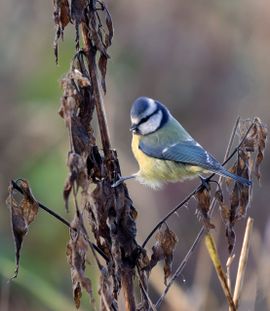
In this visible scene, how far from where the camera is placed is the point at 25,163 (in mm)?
4715

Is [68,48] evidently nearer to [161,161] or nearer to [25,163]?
[25,163]

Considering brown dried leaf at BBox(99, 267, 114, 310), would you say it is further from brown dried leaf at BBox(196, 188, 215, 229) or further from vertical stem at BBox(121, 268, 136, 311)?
brown dried leaf at BBox(196, 188, 215, 229)

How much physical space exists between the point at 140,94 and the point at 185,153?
331 centimetres

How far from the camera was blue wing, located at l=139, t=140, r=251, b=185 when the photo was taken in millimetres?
2516

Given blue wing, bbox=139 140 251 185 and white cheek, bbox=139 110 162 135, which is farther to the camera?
white cheek, bbox=139 110 162 135

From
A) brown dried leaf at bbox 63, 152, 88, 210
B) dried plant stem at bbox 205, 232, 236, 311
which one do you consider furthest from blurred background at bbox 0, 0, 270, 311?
brown dried leaf at bbox 63, 152, 88, 210

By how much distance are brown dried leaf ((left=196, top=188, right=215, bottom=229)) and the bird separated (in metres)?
0.65

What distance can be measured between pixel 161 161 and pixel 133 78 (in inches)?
133

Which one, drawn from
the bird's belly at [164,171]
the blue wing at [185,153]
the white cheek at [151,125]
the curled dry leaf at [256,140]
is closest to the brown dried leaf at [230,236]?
the curled dry leaf at [256,140]

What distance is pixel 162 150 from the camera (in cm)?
267

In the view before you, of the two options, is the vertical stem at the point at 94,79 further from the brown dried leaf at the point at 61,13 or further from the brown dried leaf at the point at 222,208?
the brown dried leaf at the point at 222,208

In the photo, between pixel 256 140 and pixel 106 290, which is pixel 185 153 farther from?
pixel 106 290

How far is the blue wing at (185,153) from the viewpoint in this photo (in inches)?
99.1

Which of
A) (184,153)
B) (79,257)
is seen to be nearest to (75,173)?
(79,257)
